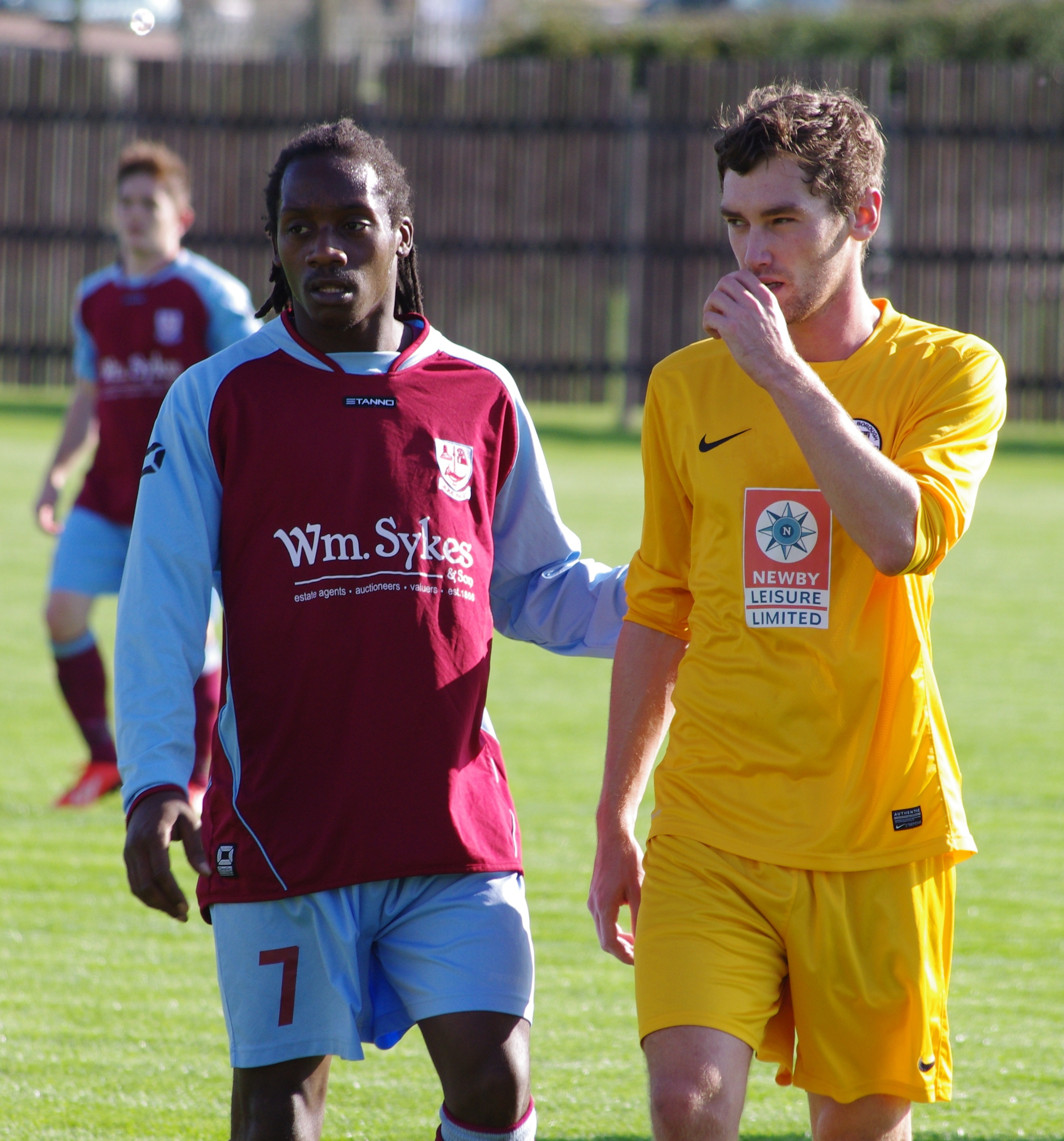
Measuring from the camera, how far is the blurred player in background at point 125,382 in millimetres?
6934

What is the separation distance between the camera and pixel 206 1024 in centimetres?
473

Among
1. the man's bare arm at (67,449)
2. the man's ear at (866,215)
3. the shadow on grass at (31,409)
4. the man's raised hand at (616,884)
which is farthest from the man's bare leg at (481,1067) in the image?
the shadow on grass at (31,409)

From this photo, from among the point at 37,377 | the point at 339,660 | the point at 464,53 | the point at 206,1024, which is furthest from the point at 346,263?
the point at 464,53

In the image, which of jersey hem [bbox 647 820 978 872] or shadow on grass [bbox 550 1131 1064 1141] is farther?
shadow on grass [bbox 550 1131 1064 1141]

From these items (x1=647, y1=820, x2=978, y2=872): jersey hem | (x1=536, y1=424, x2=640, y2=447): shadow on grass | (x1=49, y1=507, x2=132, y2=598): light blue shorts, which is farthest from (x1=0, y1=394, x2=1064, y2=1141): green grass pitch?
(x1=536, y1=424, x2=640, y2=447): shadow on grass

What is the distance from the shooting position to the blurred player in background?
6.93 metres

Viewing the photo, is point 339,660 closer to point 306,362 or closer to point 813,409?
point 306,362

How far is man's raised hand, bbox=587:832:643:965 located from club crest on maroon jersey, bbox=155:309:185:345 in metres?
4.41

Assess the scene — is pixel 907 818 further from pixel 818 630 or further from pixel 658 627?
pixel 658 627

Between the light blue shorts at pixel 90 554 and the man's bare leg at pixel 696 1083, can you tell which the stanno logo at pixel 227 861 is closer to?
the man's bare leg at pixel 696 1083

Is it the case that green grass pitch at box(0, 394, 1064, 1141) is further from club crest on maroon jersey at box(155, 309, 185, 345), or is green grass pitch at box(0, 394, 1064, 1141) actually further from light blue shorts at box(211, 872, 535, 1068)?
club crest on maroon jersey at box(155, 309, 185, 345)

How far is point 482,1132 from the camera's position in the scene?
2.82 meters

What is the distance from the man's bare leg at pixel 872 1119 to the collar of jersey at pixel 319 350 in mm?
1494

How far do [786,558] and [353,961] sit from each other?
1000 millimetres
